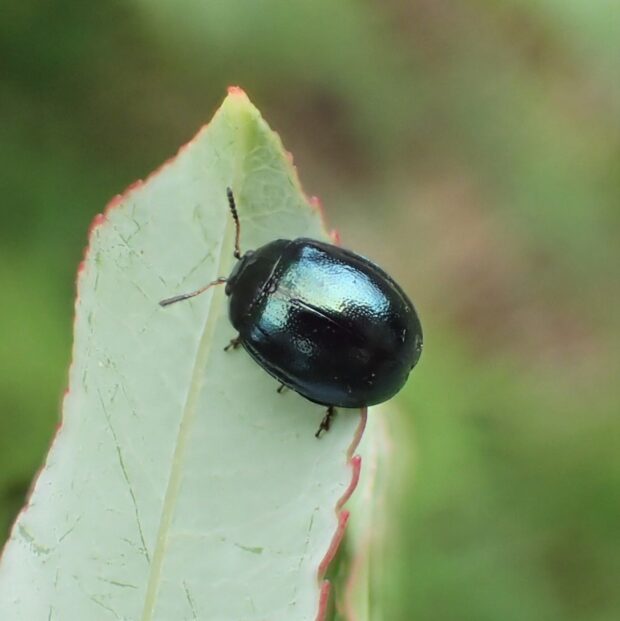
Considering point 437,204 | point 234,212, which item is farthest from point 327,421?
point 437,204

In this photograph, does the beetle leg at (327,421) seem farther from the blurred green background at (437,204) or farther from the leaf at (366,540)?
the blurred green background at (437,204)

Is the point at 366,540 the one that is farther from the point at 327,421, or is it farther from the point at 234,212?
the point at 234,212

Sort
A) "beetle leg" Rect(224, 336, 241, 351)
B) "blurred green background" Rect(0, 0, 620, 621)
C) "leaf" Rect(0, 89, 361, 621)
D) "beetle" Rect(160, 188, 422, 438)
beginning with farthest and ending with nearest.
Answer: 1. "blurred green background" Rect(0, 0, 620, 621)
2. "beetle" Rect(160, 188, 422, 438)
3. "beetle leg" Rect(224, 336, 241, 351)
4. "leaf" Rect(0, 89, 361, 621)

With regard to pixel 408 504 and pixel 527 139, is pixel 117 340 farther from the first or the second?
pixel 527 139

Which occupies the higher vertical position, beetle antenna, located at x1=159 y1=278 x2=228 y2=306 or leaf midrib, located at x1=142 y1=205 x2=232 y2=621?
beetle antenna, located at x1=159 y1=278 x2=228 y2=306

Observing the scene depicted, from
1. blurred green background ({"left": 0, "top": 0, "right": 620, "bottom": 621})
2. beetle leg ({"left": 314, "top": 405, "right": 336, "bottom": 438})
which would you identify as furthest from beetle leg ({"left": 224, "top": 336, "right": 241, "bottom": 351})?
blurred green background ({"left": 0, "top": 0, "right": 620, "bottom": 621})

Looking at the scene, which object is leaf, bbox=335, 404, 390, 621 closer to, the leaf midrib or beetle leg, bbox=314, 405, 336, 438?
beetle leg, bbox=314, 405, 336, 438

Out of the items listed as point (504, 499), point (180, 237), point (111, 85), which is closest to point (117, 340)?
point (180, 237)

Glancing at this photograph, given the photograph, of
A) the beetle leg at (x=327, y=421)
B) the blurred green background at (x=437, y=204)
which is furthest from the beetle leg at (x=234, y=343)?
the blurred green background at (x=437, y=204)
